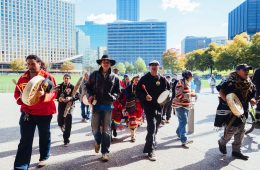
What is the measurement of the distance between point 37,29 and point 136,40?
62452 mm

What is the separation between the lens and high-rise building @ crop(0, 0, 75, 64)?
138 meters

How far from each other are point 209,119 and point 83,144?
585 centimetres

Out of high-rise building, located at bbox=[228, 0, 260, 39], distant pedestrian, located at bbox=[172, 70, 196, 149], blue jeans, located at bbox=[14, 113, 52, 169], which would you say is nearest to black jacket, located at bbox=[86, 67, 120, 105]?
blue jeans, located at bbox=[14, 113, 52, 169]

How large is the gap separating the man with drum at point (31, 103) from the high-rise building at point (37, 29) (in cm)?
14182

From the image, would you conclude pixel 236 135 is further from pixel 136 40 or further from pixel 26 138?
pixel 136 40

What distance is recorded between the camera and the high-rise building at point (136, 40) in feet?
554

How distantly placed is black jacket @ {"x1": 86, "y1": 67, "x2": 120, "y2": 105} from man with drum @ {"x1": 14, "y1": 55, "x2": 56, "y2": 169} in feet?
2.93

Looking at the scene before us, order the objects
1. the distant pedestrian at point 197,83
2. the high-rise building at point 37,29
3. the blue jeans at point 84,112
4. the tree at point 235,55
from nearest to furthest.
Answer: the blue jeans at point 84,112, the distant pedestrian at point 197,83, the tree at point 235,55, the high-rise building at point 37,29

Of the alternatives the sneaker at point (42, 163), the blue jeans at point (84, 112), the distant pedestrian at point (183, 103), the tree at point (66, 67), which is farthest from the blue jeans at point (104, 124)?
the tree at point (66, 67)

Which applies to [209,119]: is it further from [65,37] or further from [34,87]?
[65,37]

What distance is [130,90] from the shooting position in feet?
25.0

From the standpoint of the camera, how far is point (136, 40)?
17275 cm

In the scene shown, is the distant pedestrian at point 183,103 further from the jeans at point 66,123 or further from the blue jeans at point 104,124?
the jeans at point 66,123

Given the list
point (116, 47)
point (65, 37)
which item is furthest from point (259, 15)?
point (65, 37)
